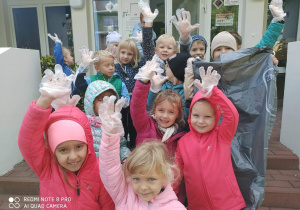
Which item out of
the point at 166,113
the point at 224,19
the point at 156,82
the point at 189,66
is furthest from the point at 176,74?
the point at 224,19

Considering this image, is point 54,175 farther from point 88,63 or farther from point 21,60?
point 21,60

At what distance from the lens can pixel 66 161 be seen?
141 cm

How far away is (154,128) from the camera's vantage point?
1842 millimetres

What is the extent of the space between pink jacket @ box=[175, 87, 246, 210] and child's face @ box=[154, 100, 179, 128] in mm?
235

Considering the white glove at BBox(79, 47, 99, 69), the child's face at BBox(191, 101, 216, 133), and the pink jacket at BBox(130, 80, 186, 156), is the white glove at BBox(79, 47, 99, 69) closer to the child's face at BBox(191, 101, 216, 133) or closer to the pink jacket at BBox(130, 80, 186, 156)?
the pink jacket at BBox(130, 80, 186, 156)

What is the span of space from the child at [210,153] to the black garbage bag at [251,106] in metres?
0.14

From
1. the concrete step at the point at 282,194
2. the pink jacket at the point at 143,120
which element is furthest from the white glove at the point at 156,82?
the concrete step at the point at 282,194

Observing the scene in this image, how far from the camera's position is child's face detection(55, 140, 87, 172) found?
1.41m

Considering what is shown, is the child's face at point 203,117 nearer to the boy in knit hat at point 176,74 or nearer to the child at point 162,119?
the child at point 162,119

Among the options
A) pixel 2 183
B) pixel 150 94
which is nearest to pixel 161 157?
pixel 150 94

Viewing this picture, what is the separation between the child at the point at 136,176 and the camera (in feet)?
4.15

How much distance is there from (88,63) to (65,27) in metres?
4.88

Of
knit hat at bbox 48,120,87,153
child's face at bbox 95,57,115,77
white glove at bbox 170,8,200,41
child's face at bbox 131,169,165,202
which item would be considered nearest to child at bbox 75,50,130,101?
child's face at bbox 95,57,115,77

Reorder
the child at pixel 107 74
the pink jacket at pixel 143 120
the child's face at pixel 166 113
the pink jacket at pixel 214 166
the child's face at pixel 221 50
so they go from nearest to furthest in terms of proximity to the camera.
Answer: the pink jacket at pixel 214 166, the pink jacket at pixel 143 120, the child's face at pixel 166 113, the child's face at pixel 221 50, the child at pixel 107 74
